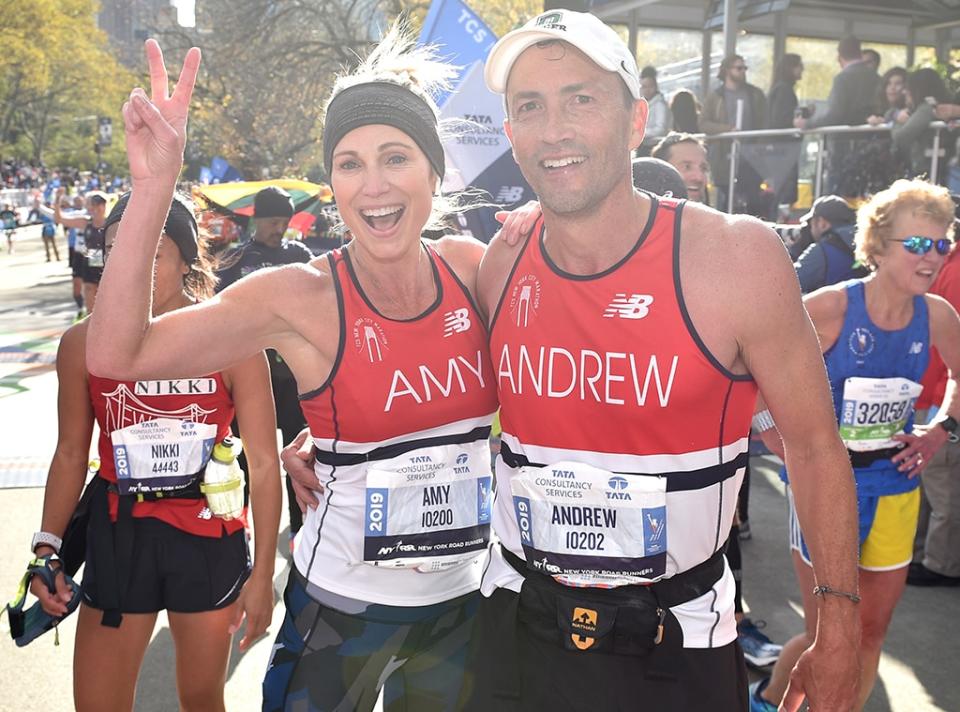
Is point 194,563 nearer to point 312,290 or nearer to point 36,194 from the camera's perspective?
point 312,290

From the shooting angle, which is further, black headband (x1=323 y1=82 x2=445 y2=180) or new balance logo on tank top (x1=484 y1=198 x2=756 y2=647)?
black headband (x1=323 y1=82 x2=445 y2=180)

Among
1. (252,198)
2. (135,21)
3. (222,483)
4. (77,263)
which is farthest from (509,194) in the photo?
(135,21)

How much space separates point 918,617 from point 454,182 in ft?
11.7

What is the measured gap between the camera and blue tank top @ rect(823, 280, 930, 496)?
3.65 meters

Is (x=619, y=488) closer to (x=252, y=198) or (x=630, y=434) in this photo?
(x=630, y=434)

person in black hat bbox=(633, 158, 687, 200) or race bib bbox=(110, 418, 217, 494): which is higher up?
person in black hat bbox=(633, 158, 687, 200)

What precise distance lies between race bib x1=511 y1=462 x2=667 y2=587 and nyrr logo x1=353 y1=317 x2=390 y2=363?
20.3 inches

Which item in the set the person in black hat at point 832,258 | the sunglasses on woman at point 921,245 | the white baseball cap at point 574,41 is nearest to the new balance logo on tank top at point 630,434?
the white baseball cap at point 574,41

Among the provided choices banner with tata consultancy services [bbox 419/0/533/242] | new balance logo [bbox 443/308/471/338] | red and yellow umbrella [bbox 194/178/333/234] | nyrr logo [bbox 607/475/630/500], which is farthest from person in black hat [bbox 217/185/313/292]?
nyrr logo [bbox 607/475/630/500]

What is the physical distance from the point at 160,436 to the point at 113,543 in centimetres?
36

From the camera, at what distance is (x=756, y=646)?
4469mm

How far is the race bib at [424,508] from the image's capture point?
2516 mm

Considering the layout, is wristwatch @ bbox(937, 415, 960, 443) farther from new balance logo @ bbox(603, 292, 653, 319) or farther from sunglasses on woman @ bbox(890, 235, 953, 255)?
new balance logo @ bbox(603, 292, 653, 319)

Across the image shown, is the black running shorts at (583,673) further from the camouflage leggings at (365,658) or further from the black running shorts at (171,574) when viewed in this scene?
the black running shorts at (171,574)
